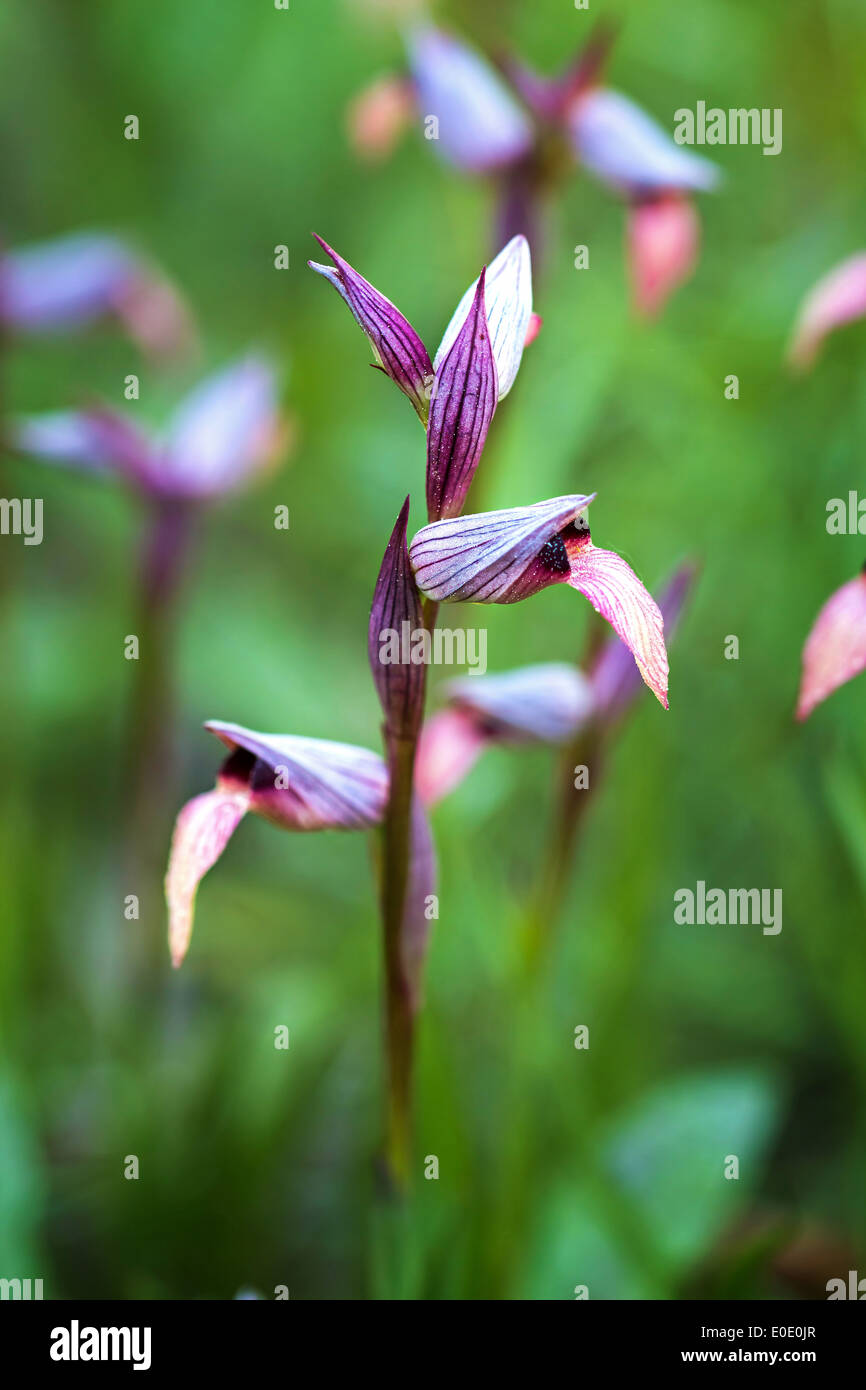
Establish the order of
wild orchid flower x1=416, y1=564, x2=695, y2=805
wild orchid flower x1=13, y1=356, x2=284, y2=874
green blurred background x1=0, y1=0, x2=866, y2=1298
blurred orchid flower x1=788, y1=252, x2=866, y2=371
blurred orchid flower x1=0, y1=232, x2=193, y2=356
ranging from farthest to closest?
blurred orchid flower x1=0, y1=232, x2=193, y2=356 → wild orchid flower x1=13, y1=356, x2=284, y2=874 → green blurred background x1=0, y1=0, x2=866, y2=1298 → blurred orchid flower x1=788, y1=252, x2=866, y2=371 → wild orchid flower x1=416, y1=564, x2=695, y2=805

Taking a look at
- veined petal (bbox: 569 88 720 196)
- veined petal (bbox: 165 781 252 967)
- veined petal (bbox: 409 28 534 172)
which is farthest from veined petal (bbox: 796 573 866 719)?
veined petal (bbox: 409 28 534 172)

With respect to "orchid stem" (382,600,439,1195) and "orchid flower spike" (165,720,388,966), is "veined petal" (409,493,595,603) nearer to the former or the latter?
"orchid stem" (382,600,439,1195)

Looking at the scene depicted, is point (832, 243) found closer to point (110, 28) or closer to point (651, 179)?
point (651, 179)

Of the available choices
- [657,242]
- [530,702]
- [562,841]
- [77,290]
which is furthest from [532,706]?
[77,290]

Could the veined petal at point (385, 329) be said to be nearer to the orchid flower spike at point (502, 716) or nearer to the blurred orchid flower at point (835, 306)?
the orchid flower spike at point (502, 716)

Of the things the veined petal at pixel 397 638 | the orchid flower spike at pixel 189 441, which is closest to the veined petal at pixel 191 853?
the veined petal at pixel 397 638

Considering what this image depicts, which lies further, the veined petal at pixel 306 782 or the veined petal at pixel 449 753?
the veined petal at pixel 449 753
